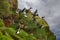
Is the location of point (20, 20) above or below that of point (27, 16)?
below

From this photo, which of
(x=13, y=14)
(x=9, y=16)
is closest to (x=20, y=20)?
(x=13, y=14)

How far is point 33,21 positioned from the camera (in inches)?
3531

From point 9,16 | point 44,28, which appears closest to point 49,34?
point 44,28

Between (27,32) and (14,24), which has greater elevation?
(27,32)

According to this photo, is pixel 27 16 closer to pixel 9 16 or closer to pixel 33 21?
pixel 33 21

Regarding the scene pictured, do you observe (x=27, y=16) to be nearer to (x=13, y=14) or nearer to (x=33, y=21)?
(x=33, y=21)

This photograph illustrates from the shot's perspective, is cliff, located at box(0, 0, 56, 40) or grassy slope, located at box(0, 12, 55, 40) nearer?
grassy slope, located at box(0, 12, 55, 40)

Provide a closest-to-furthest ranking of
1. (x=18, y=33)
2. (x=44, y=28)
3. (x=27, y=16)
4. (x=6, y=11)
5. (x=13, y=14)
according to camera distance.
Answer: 1. (x=18, y=33)
2. (x=6, y=11)
3. (x=13, y=14)
4. (x=27, y=16)
5. (x=44, y=28)

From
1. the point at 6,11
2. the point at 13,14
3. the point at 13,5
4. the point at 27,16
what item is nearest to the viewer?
the point at 6,11

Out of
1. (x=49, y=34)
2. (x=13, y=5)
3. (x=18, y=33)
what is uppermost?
(x=49, y=34)

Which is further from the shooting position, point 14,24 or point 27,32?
point 27,32

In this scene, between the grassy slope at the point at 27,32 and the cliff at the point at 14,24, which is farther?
the cliff at the point at 14,24

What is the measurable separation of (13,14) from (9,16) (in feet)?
16.8

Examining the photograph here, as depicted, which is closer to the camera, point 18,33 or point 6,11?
point 18,33
